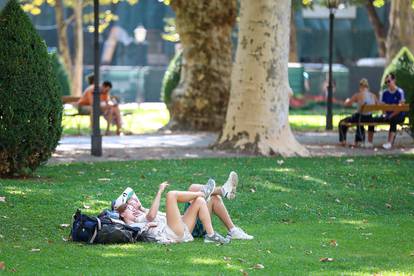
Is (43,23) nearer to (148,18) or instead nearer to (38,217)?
(148,18)

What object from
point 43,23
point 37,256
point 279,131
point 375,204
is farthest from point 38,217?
point 43,23

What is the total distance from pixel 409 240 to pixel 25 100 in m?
5.85

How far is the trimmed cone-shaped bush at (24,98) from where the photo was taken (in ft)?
48.2

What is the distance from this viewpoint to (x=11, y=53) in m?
14.8

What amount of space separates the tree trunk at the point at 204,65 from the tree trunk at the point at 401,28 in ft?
Answer: 37.5

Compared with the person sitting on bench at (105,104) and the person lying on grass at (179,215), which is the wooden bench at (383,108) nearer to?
the person sitting on bench at (105,104)

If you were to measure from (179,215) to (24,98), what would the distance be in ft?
15.4

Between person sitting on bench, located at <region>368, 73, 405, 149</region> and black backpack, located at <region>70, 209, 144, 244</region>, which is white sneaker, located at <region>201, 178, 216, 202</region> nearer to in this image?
black backpack, located at <region>70, 209, 144, 244</region>

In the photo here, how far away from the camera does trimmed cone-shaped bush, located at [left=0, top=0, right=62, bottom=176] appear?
1470 cm

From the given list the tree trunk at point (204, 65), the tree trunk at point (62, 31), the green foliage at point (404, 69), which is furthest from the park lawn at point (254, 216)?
the tree trunk at point (62, 31)

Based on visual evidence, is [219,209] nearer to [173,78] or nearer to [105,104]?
[105,104]

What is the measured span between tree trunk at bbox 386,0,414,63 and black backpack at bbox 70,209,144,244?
26971 millimetres

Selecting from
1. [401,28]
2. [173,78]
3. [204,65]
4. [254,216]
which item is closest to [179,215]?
[254,216]

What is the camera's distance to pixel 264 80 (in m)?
19.8
